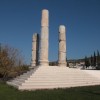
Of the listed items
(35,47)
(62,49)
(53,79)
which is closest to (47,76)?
(53,79)

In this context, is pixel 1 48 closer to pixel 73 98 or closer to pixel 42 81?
pixel 42 81

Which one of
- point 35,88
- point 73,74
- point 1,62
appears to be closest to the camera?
point 35,88

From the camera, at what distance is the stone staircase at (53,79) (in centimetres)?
2858

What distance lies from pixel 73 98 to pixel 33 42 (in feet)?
79.2

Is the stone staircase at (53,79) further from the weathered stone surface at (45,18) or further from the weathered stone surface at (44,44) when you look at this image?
the weathered stone surface at (45,18)

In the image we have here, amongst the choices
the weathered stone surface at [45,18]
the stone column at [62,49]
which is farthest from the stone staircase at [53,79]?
the weathered stone surface at [45,18]

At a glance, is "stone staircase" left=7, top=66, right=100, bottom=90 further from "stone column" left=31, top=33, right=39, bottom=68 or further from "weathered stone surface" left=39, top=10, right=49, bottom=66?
"stone column" left=31, top=33, right=39, bottom=68

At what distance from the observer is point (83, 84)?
31688 millimetres

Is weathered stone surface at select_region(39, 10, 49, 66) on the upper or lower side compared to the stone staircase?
upper

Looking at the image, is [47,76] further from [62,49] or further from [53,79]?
[62,49]

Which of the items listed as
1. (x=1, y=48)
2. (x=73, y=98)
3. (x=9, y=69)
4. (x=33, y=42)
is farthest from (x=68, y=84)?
(x=1, y=48)

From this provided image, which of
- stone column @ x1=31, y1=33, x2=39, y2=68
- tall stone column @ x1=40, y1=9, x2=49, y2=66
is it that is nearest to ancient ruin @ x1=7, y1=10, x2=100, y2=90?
tall stone column @ x1=40, y1=9, x2=49, y2=66

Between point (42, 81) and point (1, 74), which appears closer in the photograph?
point (42, 81)

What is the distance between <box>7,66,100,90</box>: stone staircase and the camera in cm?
2858
